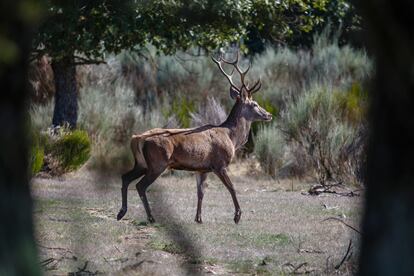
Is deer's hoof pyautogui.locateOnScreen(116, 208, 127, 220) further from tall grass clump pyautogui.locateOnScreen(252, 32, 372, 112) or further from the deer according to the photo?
tall grass clump pyautogui.locateOnScreen(252, 32, 372, 112)

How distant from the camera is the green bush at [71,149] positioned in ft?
58.7

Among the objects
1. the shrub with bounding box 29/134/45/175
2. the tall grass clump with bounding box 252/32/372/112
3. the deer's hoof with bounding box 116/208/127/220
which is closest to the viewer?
the deer's hoof with bounding box 116/208/127/220

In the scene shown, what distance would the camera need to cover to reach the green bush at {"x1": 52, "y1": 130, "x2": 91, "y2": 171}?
17.9 metres

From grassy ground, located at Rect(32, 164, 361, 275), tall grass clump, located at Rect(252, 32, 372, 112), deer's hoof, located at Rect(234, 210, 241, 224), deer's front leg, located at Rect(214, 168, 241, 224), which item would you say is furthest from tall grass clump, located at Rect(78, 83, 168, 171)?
deer's hoof, located at Rect(234, 210, 241, 224)

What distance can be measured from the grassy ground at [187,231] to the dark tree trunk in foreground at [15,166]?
468 cm

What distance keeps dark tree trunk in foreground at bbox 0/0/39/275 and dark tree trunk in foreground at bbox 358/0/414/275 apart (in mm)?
1202

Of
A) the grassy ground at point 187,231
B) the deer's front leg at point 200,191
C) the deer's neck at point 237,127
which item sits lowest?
the grassy ground at point 187,231

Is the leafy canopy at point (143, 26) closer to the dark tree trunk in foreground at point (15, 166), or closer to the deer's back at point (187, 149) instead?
the deer's back at point (187, 149)

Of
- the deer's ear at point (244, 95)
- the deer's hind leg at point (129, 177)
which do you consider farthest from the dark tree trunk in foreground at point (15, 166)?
the deer's ear at point (244, 95)

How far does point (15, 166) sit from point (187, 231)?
8.44 m

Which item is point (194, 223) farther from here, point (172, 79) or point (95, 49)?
point (172, 79)

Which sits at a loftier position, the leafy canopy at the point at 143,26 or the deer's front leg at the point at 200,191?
the leafy canopy at the point at 143,26

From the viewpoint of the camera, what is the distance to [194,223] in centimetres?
1284

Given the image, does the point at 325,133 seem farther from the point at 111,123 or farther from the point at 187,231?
the point at 187,231
